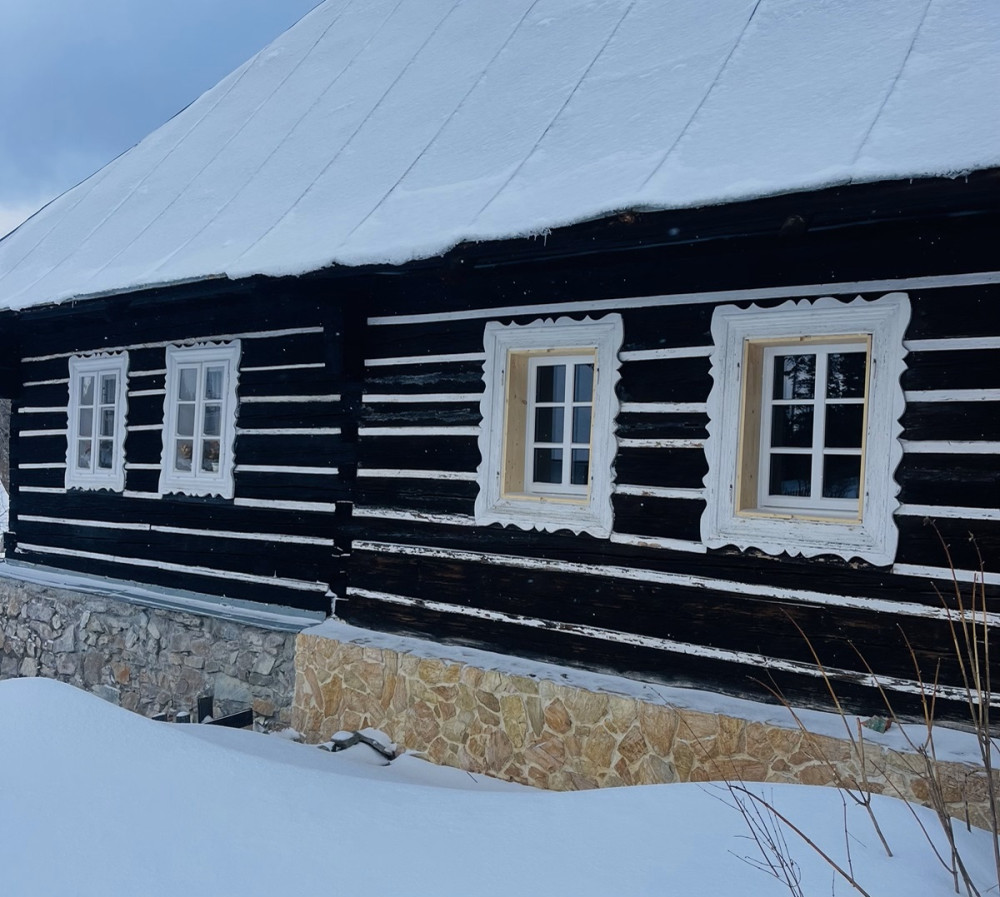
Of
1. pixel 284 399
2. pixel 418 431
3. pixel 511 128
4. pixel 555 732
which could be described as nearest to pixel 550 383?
pixel 418 431

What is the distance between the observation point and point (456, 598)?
5.52 m

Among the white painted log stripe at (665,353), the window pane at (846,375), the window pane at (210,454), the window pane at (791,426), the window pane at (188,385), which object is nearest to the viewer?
the window pane at (846,375)

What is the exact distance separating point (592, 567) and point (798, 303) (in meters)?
1.79

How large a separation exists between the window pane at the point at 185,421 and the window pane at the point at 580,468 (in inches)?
149

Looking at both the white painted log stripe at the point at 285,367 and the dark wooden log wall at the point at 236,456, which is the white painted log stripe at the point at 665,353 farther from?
the white painted log stripe at the point at 285,367

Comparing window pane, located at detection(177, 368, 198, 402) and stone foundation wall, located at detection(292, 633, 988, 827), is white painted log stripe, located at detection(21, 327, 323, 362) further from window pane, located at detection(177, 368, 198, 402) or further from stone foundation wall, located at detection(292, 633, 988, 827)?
stone foundation wall, located at detection(292, 633, 988, 827)

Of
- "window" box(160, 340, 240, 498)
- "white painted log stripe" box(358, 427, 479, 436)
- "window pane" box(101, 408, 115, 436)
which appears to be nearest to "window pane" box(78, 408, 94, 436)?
"window pane" box(101, 408, 115, 436)

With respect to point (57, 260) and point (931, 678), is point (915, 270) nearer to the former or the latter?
→ point (931, 678)

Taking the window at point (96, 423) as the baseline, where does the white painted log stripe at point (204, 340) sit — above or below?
above

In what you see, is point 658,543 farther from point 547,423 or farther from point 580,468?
point 547,423

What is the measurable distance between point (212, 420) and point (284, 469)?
107cm

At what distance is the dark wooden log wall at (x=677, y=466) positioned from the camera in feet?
12.8

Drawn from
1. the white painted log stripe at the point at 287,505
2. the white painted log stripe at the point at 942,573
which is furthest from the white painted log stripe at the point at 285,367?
the white painted log stripe at the point at 942,573

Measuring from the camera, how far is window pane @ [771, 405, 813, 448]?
14.5 feet
